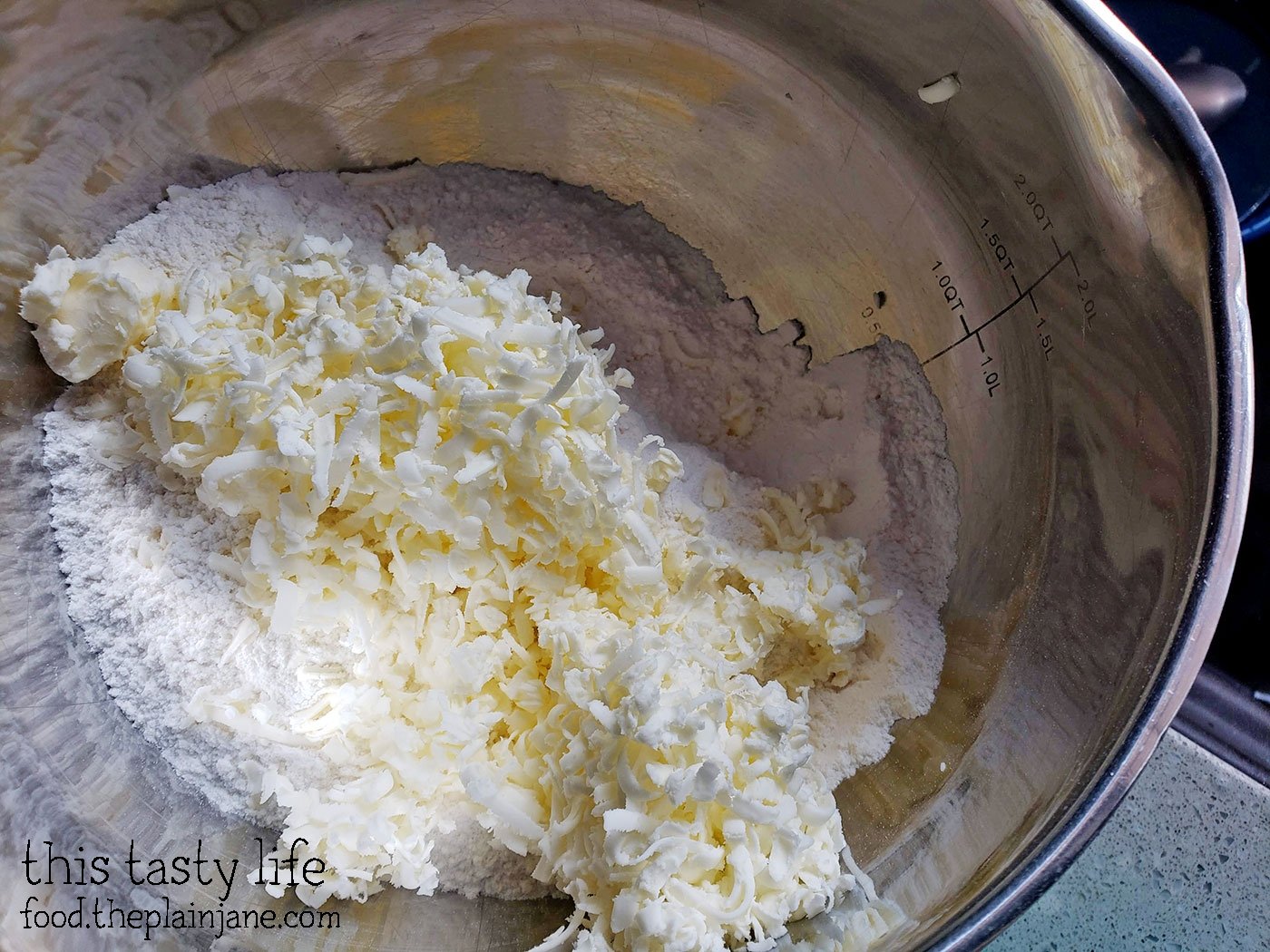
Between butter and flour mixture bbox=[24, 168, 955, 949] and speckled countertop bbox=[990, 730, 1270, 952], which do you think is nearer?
butter and flour mixture bbox=[24, 168, 955, 949]

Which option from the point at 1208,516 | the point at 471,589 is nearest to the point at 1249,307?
the point at 1208,516

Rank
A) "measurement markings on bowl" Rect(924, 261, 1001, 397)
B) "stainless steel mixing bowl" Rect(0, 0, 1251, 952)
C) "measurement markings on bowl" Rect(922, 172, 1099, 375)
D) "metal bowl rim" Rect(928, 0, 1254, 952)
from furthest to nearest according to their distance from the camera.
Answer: "measurement markings on bowl" Rect(924, 261, 1001, 397), "measurement markings on bowl" Rect(922, 172, 1099, 375), "stainless steel mixing bowl" Rect(0, 0, 1251, 952), "metal bowl rim" Rect(928, 0, 1254, 952)

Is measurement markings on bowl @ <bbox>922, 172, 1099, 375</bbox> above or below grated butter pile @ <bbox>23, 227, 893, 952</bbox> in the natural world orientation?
above

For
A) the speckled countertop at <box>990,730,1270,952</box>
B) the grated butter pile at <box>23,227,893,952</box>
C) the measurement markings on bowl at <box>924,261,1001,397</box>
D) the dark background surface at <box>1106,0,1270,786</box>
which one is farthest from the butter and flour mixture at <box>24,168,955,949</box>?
the dark background surface at <box>1106,0,1270,786</box>

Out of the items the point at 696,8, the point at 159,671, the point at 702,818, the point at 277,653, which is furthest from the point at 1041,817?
the point at 696,8

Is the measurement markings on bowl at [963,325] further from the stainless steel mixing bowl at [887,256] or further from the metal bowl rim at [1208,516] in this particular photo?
the metal bowl rim at [1208,516]

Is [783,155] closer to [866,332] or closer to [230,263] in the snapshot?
[866,332]

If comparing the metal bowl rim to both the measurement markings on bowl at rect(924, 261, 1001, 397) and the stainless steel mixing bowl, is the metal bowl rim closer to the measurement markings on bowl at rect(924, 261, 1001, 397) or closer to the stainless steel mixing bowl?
→ the stainless steel mixing bowl
